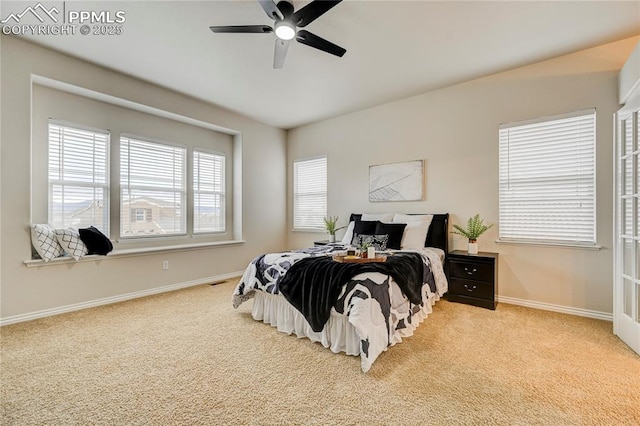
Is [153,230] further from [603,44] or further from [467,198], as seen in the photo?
[603,44]

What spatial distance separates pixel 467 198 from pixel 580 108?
1516 millimetres

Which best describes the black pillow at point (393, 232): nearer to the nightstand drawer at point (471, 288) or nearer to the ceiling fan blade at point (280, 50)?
the nightstand drawer at point (471, 288)

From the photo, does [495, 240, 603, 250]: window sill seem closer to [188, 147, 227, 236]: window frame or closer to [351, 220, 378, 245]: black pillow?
[351, 220, 378, 245]: black pillow

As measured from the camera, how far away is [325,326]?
2439mm

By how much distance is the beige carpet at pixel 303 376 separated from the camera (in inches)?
63.8

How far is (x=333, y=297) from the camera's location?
2.28 m

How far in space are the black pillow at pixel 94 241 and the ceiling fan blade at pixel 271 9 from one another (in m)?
3.24

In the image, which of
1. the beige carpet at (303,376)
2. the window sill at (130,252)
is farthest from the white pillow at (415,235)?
the window sill at (130,252)

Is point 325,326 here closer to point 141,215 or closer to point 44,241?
point 44,241

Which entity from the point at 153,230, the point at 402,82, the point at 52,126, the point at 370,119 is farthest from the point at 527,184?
the point at 52,126

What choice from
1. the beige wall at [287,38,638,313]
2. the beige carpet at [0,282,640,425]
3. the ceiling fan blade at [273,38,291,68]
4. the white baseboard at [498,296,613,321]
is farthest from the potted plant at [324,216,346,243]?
the ceiling fan blade at [273,38,291,68]

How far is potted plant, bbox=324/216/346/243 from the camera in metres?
5.00

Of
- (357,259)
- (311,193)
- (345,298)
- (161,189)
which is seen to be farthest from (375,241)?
(161,189)

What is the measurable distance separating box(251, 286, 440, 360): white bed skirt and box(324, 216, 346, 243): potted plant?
2.12 metres
